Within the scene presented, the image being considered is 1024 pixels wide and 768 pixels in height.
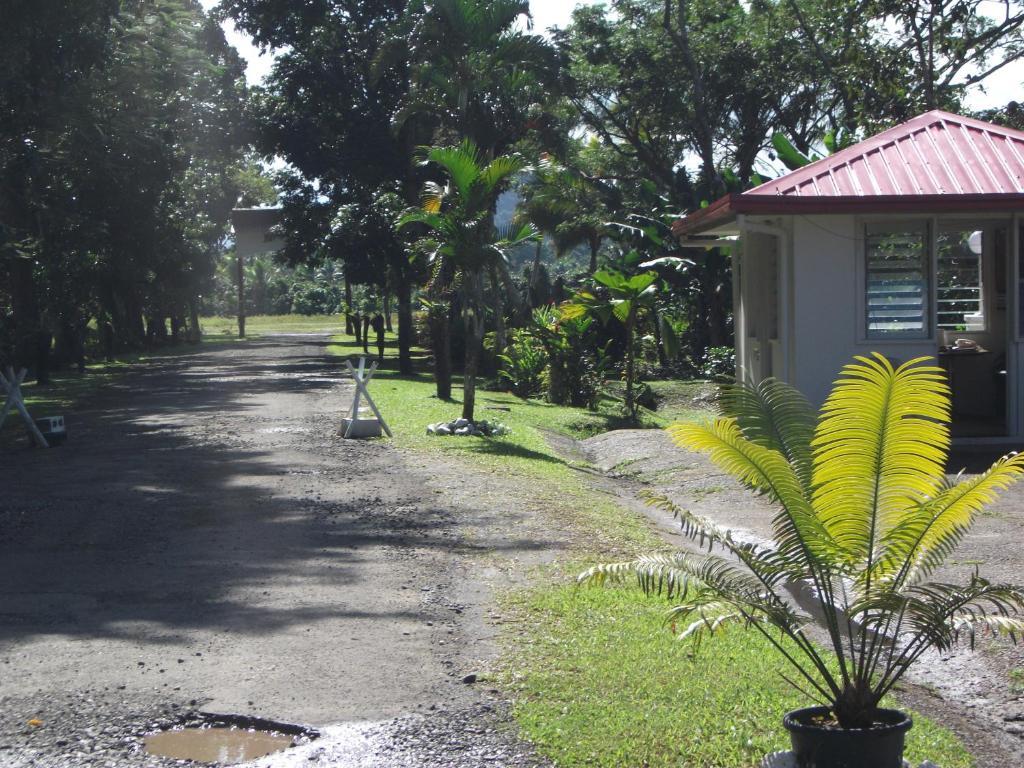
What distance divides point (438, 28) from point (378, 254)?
1068cm

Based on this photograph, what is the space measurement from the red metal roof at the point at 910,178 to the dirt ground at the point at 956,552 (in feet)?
9.14

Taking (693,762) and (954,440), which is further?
(954,440)

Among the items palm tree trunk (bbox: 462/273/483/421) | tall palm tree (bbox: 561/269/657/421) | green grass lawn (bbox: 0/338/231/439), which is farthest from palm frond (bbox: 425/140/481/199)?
green grass lawn (bbox: 0/338/231/439)

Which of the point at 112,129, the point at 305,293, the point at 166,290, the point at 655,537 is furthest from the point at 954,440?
the point at 305,293

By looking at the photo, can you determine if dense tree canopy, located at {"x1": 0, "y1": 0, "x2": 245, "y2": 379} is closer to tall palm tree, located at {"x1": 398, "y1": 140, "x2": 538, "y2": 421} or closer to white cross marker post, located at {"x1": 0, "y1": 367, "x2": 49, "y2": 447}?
white cross marker post, located at {"x1": 0, "y1": 367, "x2": 49, "y2": 447}

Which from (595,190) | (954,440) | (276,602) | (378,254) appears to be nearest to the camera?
(276,602)

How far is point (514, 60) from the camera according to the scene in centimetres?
2172

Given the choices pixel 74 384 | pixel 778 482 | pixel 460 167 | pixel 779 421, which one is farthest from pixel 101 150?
pixel 778 482

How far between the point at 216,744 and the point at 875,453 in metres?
2.94

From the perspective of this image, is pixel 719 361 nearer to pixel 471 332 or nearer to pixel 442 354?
pixel 442 354

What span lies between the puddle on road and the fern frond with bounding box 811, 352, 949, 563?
8.09ft

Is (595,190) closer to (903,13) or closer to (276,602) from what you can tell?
(903,13)

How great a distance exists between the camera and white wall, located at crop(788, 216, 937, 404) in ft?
42.2

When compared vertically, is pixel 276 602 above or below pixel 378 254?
below
